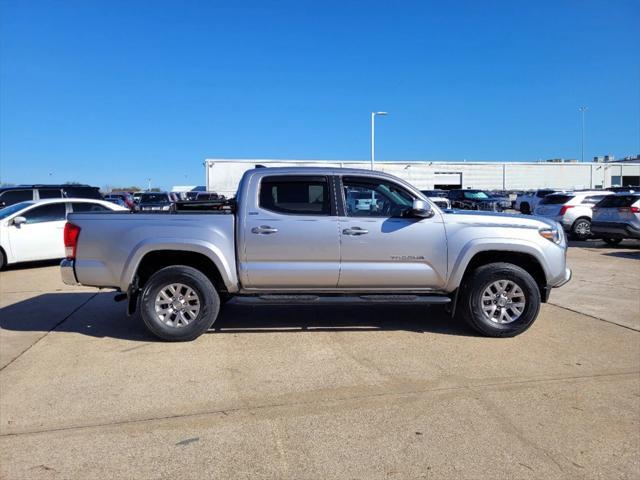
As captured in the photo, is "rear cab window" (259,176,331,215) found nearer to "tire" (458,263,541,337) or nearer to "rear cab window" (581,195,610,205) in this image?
"tire" (458,263,541,337)

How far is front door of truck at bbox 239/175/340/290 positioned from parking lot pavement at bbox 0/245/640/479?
27.6 inches

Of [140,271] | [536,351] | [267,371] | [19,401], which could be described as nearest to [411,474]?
[267,371]

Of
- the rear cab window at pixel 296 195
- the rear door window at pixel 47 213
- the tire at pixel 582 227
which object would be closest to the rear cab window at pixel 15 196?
the rear door window at pixel 47 213

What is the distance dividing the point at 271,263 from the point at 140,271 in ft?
5.17

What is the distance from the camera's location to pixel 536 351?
541 centimetres

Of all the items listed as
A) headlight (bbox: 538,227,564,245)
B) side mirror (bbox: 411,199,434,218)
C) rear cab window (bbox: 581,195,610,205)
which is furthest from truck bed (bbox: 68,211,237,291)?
rear cab window (bbox: 581,195,610,205)

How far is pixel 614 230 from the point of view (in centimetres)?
1366

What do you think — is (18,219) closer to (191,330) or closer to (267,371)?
(191,330)

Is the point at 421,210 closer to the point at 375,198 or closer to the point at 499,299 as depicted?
the point at 375,198

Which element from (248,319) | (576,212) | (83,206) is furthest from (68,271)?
(576,212)

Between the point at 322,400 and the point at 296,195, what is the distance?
98.0 inches

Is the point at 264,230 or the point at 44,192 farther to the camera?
the point at 44,192

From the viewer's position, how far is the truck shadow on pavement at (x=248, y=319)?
20.3 ft

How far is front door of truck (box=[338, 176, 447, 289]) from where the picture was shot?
566 cm
